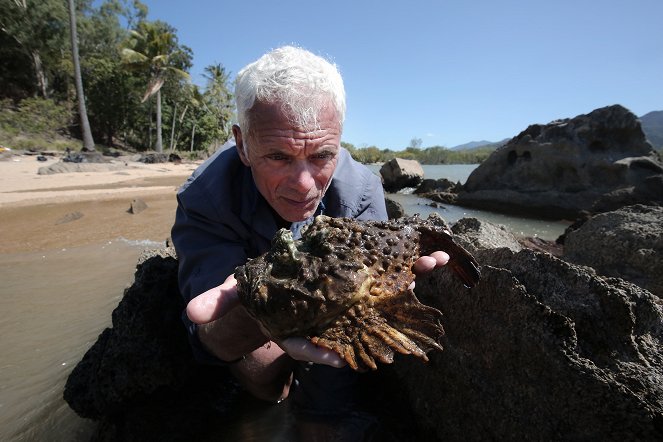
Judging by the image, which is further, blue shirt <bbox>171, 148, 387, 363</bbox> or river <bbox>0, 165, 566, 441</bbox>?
river <bbox>0, 165, 566, 441</bbox>

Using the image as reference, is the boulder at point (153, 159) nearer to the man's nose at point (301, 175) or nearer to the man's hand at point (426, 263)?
the man's nose at point (301, 175)

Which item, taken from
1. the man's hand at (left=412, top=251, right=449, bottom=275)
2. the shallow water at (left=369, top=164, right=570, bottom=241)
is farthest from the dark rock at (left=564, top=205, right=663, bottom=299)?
the shallow water at (left=369, top=164, right=570, bottom=241)

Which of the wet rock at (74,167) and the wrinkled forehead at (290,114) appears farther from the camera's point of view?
the wet rock at (74,167)

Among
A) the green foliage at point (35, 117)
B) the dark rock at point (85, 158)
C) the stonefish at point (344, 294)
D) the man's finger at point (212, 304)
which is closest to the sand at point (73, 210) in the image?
the dark rock at point (85, 158)

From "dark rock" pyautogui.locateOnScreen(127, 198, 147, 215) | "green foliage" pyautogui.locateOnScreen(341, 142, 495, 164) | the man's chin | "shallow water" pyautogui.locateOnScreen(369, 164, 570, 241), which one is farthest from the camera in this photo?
"green foliage" pyautogui.locateOnScreen(341, 142, 495, 164)

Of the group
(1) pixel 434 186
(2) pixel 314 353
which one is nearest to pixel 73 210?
(2) pixel 314 353

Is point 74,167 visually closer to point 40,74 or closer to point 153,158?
point 153,158

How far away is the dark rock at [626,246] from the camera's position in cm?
350

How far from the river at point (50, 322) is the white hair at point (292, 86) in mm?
2327

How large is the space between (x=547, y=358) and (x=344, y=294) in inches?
38.8

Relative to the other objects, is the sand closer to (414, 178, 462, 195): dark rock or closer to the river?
the river

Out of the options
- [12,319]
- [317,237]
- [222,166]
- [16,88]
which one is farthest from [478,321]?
[16,88]

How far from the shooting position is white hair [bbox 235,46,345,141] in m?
1.89

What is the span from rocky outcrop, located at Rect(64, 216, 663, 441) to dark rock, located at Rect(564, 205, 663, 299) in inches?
83.6
